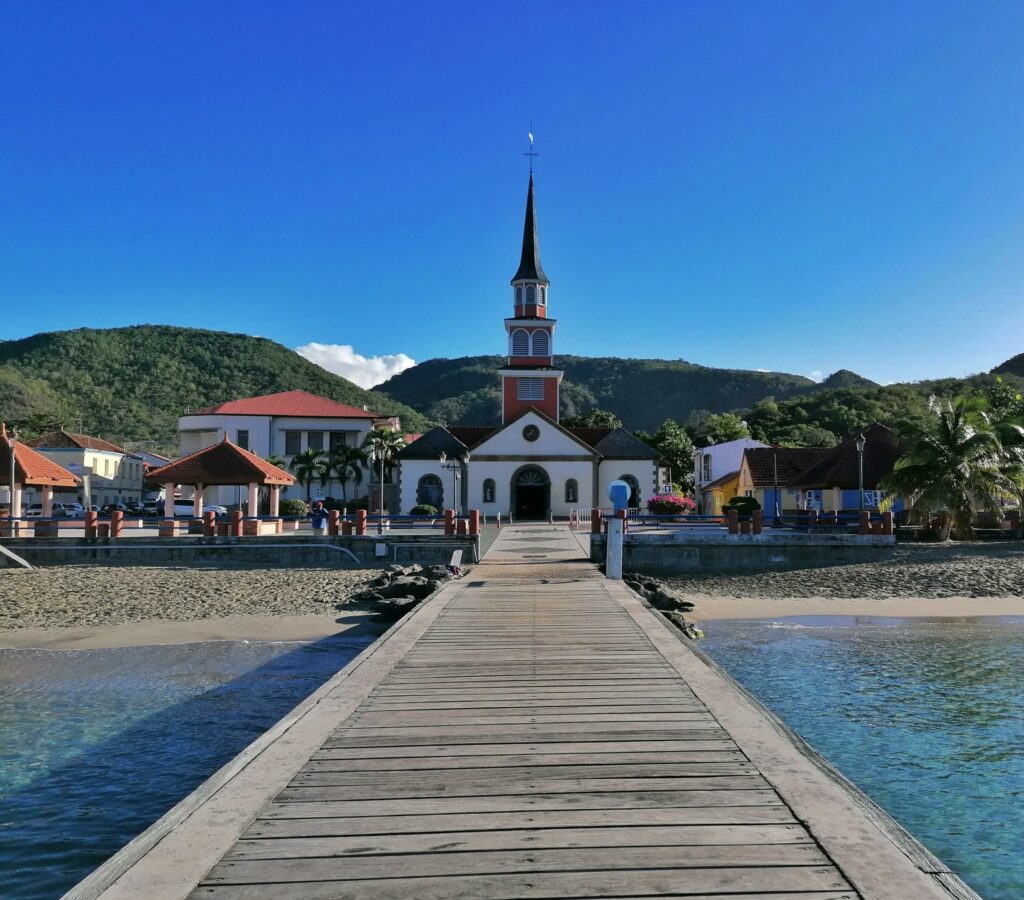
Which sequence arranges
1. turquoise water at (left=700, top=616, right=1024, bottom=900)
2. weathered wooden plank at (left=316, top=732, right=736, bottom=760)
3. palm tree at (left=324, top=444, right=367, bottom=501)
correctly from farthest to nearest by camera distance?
palm tree at (left=324, top=444, right=367, bottom=501) < turquoise water at (left=700, top=616, right=1024, bottom=900) < weathered wooden plank at (left=316, top=732, right=736, bottom=760)

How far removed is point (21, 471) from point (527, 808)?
111 feet

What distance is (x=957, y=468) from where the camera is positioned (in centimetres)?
2973

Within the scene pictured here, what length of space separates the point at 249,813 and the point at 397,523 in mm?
28767

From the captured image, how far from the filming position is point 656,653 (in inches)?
362

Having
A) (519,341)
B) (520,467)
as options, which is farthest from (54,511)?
(519,341)

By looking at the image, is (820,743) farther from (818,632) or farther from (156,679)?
(156,679)

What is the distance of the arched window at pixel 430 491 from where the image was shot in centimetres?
4509

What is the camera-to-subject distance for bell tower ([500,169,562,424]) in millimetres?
48938

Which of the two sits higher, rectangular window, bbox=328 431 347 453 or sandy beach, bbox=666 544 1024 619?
rectangular window, bbox=328 431 347 453

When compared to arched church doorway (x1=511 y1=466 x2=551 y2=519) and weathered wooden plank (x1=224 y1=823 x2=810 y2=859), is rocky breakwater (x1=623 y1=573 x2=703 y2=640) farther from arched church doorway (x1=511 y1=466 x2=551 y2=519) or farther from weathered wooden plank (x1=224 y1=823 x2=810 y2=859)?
arched church doorway (x1=511 y1=466 x2=551 y2=519)

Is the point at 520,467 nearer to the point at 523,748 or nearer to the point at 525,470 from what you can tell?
the point at 525,470

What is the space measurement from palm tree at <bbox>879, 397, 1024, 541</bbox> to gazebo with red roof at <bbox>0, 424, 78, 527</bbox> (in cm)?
3380

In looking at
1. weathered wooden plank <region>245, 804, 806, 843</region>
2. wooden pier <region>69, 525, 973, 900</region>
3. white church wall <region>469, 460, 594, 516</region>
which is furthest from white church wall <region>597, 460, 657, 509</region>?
weathered wooden plank <region>245, 804, 806, 843</region>

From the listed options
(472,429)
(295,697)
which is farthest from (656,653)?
(472,429)
